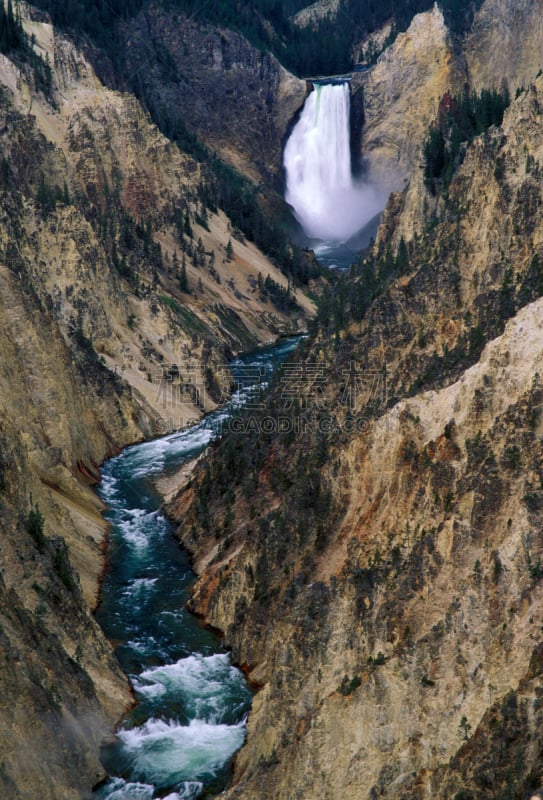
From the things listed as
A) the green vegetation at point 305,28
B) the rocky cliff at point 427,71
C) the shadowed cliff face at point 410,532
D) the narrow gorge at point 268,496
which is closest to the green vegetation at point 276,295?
the narrow gorge at point 268,496

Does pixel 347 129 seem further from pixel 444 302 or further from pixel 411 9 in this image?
pixel 444 302

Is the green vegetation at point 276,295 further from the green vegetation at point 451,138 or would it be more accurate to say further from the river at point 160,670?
the river at point 160,670

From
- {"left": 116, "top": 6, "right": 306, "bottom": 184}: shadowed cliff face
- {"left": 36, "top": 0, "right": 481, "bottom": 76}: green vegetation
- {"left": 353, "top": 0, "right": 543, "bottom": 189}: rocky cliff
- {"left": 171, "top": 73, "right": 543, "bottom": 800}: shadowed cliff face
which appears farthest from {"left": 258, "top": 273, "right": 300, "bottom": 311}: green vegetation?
{"left": 171, "top": 73, "right": 543, "bottom": 800}: shadowed cliff face

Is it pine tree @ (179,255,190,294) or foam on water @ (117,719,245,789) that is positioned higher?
pine tree @ (179,255,190,294)

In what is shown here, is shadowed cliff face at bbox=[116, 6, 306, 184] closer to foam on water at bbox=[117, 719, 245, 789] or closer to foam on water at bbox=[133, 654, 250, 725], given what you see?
foam on water at bbox=[133, 654, 250, 725]

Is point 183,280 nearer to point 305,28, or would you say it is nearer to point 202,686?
point 202,686

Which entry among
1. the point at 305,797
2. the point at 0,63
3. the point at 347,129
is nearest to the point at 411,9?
the point at 347,129
